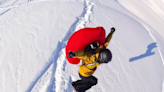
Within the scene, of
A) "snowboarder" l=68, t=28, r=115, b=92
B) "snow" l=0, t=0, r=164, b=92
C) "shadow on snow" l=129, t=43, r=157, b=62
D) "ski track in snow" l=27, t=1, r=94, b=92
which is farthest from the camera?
"shadow on snow" l=129, t=43, r=157, b=62

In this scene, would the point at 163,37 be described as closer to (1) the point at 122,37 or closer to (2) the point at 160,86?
(1) the point at 122,37

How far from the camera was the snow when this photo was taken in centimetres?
468

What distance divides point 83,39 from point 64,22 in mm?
3110

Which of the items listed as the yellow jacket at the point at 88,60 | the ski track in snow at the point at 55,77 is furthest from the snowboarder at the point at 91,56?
the ski track in snow at the point at 55,77

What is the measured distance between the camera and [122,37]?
19.7ft

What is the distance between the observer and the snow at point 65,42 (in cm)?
468

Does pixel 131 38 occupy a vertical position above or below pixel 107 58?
above

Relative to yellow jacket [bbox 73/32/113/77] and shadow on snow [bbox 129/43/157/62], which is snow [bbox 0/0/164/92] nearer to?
shadow on snow [bbox 129/43/157/62]

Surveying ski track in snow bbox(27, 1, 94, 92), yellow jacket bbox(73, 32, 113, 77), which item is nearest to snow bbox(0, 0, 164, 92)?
ski track in snow bbox(27, 1, 94, 92)

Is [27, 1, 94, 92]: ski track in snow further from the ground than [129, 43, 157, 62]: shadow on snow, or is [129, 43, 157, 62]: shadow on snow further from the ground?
[27, 1, 94, 92]: ski track in snow

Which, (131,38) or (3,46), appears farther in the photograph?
(131,38)

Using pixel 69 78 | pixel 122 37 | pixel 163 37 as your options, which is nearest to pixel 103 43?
pixel 69 78

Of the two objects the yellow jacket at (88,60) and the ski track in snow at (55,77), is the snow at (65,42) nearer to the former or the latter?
the ski track in snow at (55,77)

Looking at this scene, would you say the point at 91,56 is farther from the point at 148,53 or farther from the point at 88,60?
the point at 148,53
